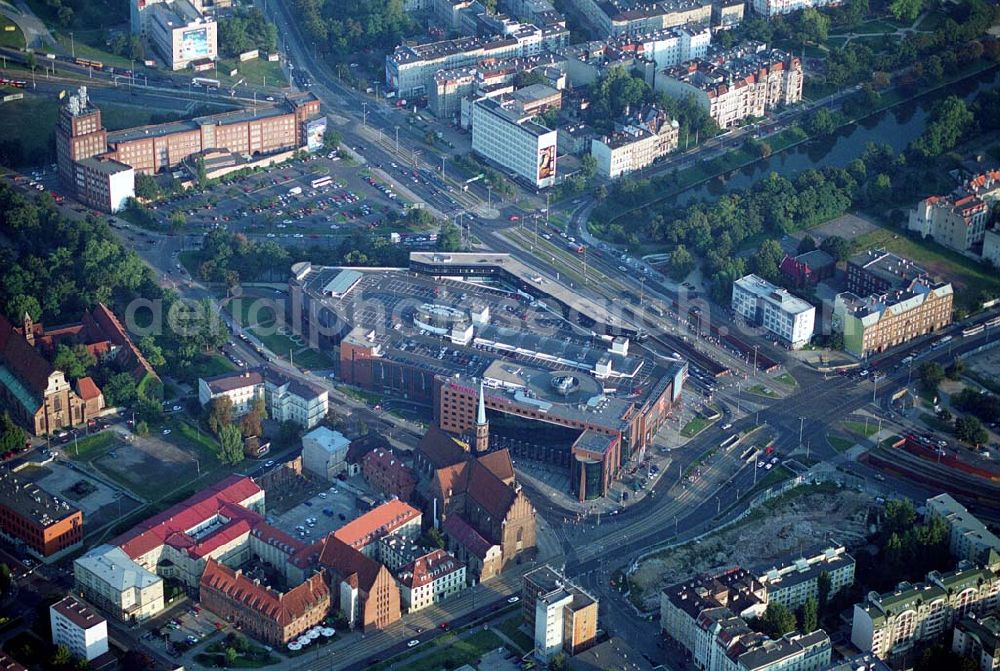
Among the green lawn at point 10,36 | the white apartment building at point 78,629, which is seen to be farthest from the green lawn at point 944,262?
the green lawn at point 10,36

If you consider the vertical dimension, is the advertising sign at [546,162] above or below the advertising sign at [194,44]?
below

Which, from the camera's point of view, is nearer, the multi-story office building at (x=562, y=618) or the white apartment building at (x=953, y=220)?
the multi-story office building at (x=562, y=618)

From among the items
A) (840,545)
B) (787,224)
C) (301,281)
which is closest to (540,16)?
(787,224)

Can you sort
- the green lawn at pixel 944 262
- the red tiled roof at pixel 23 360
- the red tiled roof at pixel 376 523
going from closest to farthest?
1. the red tiled roof at pixel 376 523
2. the red tiled roof at pixel 23 360
3. the green lawn at pixel 944 262

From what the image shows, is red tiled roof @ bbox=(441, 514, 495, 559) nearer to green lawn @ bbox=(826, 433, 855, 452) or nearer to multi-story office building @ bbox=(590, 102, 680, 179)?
green lawn @ bbox=(826, 433, 855, 452)

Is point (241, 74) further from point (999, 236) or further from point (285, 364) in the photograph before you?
point (999, 236)

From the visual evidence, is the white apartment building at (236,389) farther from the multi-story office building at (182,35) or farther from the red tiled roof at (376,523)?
the multi-story office building at (182,35)
